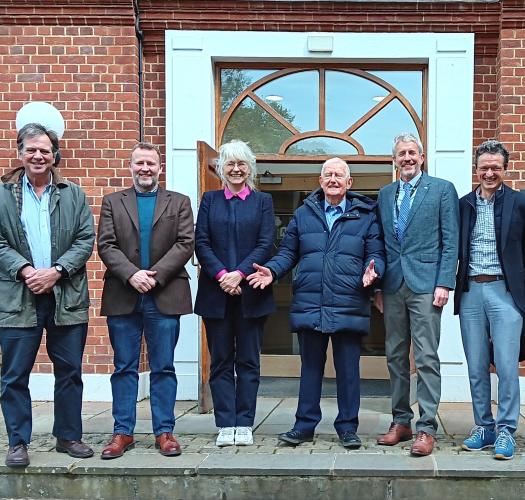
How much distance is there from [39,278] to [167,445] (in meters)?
1.37

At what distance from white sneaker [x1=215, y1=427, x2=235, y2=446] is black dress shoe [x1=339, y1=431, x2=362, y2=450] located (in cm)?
75

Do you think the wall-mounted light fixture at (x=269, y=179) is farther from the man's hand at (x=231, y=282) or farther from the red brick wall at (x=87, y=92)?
the man's hand at (x=231, y=282)

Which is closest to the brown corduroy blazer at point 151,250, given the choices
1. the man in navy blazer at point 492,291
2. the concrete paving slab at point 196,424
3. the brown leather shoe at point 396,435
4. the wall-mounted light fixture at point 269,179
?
the concrete paving slab at point 196,424

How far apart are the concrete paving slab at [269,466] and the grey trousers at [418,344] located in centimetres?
72

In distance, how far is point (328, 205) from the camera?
5094 mm

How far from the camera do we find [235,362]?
514 centimetres

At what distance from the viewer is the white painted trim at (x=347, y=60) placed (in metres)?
6.86

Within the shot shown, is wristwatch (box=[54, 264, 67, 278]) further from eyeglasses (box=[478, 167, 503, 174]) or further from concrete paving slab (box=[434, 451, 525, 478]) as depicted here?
eyeglasses (box=[478, 167, 503, 174])

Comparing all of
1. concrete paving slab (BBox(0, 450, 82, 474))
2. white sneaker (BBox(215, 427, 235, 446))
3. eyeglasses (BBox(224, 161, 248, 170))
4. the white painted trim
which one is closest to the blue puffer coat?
eyeglasses (BBox(224, 161, 248, 170))

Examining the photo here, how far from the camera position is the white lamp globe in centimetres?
666

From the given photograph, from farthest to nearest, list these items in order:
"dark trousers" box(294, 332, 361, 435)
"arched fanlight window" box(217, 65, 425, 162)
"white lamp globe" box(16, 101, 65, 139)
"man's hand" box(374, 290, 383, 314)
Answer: "arched fanlight window" box(217, 65, 425, 162)
"white lamp globe" box(16, 101, 65, 139)
"man's hand" box(374, 290, 383, 314)
"dark trousers" box(294, 332, 361, 435)

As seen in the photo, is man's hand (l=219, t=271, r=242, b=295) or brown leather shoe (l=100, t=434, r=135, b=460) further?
man's hand (l=219, t=271, r=242, b=295)

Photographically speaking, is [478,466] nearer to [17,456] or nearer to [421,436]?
[421,436]

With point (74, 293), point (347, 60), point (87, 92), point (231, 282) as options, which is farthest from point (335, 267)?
point (87, 92)
